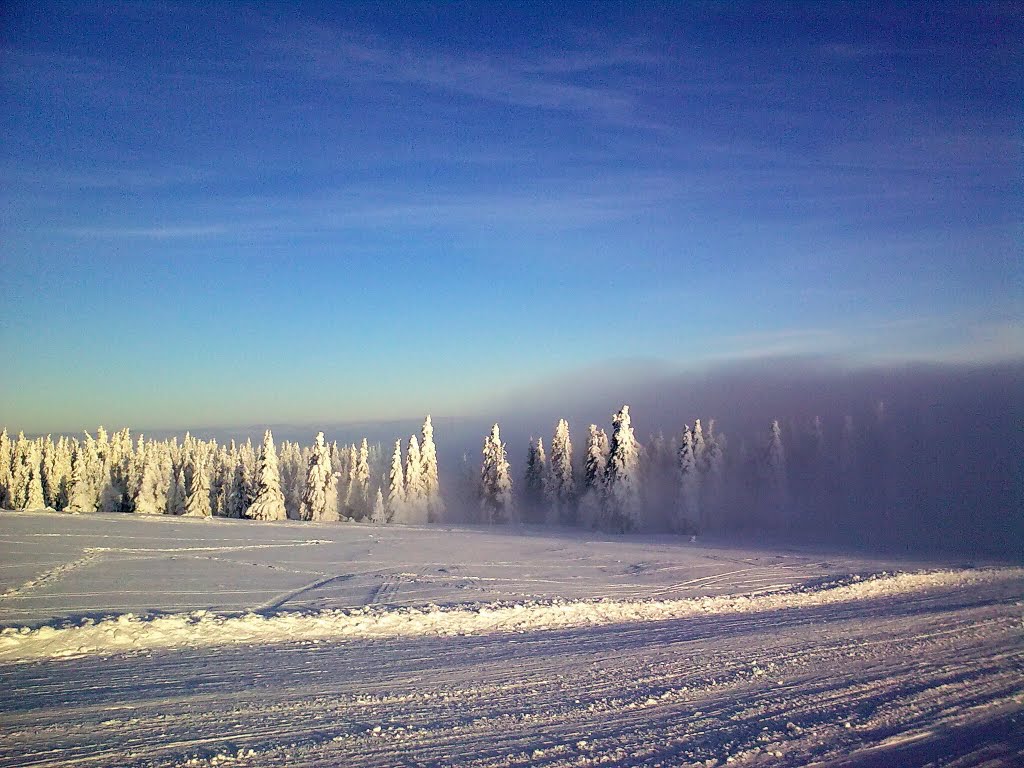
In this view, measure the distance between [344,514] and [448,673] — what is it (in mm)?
65410

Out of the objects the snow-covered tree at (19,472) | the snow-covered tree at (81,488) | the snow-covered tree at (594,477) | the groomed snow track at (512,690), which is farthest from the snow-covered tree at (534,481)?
the groomed snow track at (512,690)

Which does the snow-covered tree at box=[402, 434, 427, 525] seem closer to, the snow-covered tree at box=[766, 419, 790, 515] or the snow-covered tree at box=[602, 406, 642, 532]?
the snow-covered tree at box=[602, 406, 642, 532]

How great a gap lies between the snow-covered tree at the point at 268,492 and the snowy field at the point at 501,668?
94.2ft

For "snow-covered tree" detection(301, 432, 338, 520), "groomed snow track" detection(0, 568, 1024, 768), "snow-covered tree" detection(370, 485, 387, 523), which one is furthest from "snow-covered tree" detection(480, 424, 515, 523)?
"groomed snow track" detection(0, 568, 1024, 768)

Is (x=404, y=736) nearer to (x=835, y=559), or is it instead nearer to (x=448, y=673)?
(x=448, y=673)

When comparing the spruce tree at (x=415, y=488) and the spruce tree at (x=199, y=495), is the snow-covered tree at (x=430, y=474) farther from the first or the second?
the spruce tree at (x=199, y=495)

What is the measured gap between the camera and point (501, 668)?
10.7 m

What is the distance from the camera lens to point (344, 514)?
7269cm

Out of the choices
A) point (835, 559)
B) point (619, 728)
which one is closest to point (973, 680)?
point (619, 728)

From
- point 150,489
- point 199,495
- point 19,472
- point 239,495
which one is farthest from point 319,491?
point 19,472

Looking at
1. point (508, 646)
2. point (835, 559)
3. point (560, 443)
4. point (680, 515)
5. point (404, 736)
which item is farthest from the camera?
point (560, 443)

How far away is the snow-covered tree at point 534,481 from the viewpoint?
6762 cm

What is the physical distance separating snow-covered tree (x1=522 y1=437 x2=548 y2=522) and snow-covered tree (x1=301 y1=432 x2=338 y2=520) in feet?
67.2

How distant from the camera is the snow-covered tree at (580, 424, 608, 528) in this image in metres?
54.0
